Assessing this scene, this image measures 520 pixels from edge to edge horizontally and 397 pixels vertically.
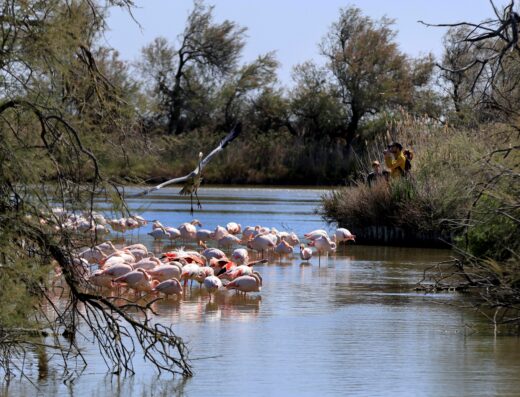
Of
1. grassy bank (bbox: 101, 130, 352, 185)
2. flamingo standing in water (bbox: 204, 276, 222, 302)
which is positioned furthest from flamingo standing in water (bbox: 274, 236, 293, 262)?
grassy bank (bbox: 101, 130, 352, 185)

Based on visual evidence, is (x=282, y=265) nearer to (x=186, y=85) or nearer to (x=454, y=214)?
(x=454, y=214)

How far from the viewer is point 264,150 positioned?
4678cm

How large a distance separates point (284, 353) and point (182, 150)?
37.9 m

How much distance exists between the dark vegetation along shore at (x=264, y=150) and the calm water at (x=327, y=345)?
263mm

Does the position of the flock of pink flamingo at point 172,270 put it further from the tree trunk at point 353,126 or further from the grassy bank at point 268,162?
the tree trunk at point 353,126

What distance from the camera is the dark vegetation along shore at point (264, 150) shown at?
292 inches

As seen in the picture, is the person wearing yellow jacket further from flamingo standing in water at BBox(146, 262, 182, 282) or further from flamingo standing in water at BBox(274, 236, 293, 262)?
flamingo standing in water at BBox(146, 262, 182, 282)

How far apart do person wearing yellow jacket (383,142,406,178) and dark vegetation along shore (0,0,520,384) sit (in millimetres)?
287

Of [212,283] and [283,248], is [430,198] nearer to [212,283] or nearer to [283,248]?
[283,248]

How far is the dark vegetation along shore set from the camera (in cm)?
741

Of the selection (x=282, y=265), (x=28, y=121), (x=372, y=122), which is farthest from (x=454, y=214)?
(x=372, y=122)

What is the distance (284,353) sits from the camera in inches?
373

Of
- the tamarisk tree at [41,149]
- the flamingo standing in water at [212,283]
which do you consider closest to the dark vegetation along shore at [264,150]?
the tamarisk tree at [41,149]

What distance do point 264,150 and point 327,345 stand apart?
3704 cm
